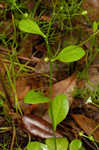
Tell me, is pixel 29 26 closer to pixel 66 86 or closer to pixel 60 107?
pixel 60 107

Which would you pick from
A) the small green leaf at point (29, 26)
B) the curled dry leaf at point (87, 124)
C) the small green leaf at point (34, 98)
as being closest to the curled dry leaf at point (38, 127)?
the curled dry leaf at point (87, 124)

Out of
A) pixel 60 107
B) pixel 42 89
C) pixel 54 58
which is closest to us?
pixel 54 58

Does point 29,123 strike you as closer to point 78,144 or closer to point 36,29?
point 78,144

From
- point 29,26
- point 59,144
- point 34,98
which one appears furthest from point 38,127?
point 29,26

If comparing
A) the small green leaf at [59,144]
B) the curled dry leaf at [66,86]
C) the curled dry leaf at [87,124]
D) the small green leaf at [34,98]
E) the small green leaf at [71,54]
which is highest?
the small green leaf at [71,54]

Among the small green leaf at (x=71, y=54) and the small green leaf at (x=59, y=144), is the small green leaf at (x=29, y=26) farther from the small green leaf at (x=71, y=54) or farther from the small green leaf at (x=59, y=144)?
the small green leaf at (x=59, y=144)
